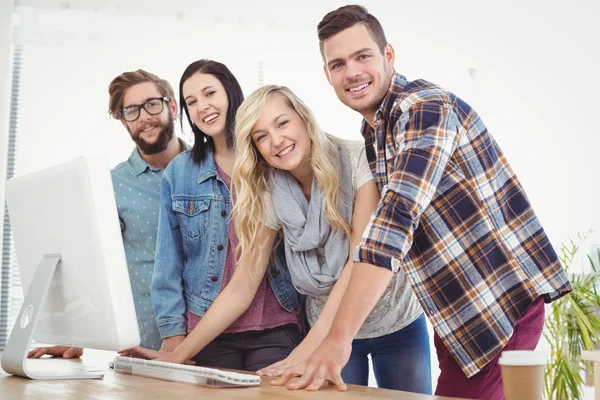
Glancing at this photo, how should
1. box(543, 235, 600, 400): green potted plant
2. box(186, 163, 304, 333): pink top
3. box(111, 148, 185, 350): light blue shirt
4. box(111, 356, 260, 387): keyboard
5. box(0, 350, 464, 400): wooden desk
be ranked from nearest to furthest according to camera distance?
box(0, 350, 464, 400): wooden desk
box(111, 356, 260, 387): keyboard
box(186, 163, 304, 333): pink top
box(111, 148, 185, 350): light blue shirt
box(543, 235, 600, 400): green potted plant

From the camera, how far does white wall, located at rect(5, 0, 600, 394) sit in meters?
4.51

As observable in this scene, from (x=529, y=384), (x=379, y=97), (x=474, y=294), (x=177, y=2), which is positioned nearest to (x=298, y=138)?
(x=379, y=97)

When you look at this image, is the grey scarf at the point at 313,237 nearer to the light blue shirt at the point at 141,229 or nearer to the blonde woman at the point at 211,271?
the blonde woman at the point at 211,271

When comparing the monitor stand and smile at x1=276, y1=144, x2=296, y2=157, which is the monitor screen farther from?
smile at x1=276, y1=144, x2=296, y2=157

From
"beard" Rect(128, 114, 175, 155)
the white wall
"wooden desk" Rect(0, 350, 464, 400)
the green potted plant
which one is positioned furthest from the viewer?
the white wall

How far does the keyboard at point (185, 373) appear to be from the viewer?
4.33ft

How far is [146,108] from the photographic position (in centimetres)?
262

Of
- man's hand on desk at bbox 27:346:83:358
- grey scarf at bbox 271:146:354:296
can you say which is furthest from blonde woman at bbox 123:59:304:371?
man's hand on desk at bbox 27:346:83:358

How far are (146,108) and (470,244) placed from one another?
1.55 meters

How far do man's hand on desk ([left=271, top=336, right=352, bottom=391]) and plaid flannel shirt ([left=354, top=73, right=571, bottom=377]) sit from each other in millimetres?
303

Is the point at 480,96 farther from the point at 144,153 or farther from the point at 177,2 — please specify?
the point at 144,153

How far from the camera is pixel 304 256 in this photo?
197cm

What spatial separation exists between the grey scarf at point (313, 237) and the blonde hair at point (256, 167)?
3cm

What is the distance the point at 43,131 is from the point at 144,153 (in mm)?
2145
